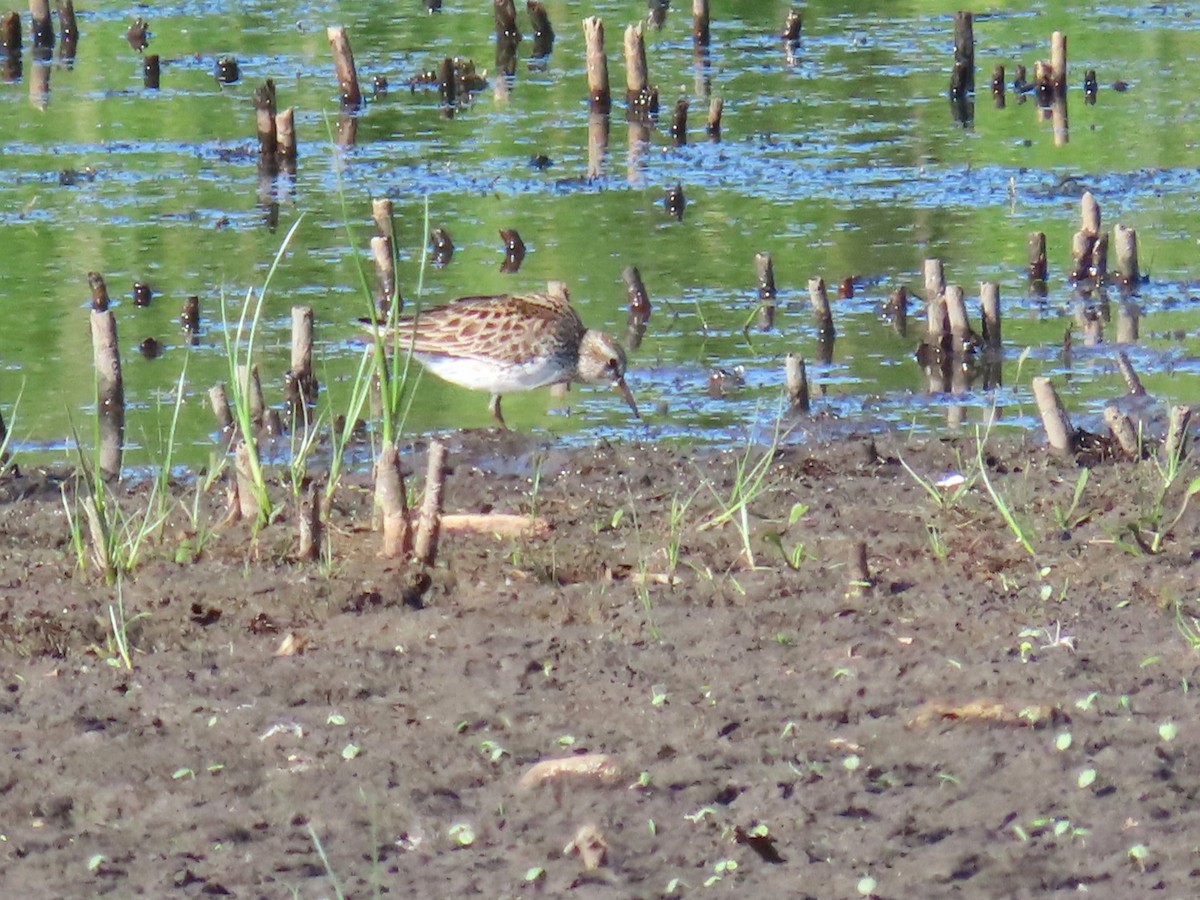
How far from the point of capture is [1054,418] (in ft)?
23.1

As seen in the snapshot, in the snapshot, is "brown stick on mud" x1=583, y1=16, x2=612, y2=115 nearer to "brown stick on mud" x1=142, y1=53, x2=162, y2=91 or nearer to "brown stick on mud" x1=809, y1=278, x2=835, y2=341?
"brown stick on mud" x1=142, y1=53, x2=162, y2=91

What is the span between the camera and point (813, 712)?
4582 mm

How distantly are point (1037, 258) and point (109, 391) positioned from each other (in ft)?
14.8

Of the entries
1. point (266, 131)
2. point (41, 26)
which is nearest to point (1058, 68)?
point (266, 131)

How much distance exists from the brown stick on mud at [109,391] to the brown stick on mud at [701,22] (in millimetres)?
11376

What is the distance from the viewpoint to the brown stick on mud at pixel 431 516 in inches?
222

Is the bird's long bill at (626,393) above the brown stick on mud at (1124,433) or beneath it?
beneath

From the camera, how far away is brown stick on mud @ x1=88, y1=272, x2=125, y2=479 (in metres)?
8.10

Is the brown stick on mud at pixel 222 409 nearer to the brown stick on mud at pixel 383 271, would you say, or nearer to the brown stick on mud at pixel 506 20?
the brown stick on mud at pixel 383 271

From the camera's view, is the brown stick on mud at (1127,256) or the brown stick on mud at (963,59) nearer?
the brown stick on mud at (1127,256)

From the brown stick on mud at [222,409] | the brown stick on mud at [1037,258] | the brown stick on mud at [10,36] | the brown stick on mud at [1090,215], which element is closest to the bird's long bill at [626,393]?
the brown stick on mud at [222,409]

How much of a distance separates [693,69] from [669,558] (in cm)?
1349

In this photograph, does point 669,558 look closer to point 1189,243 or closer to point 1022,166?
point 1189,243

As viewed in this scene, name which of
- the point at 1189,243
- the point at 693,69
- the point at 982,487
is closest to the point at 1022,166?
the point at 1189,243
